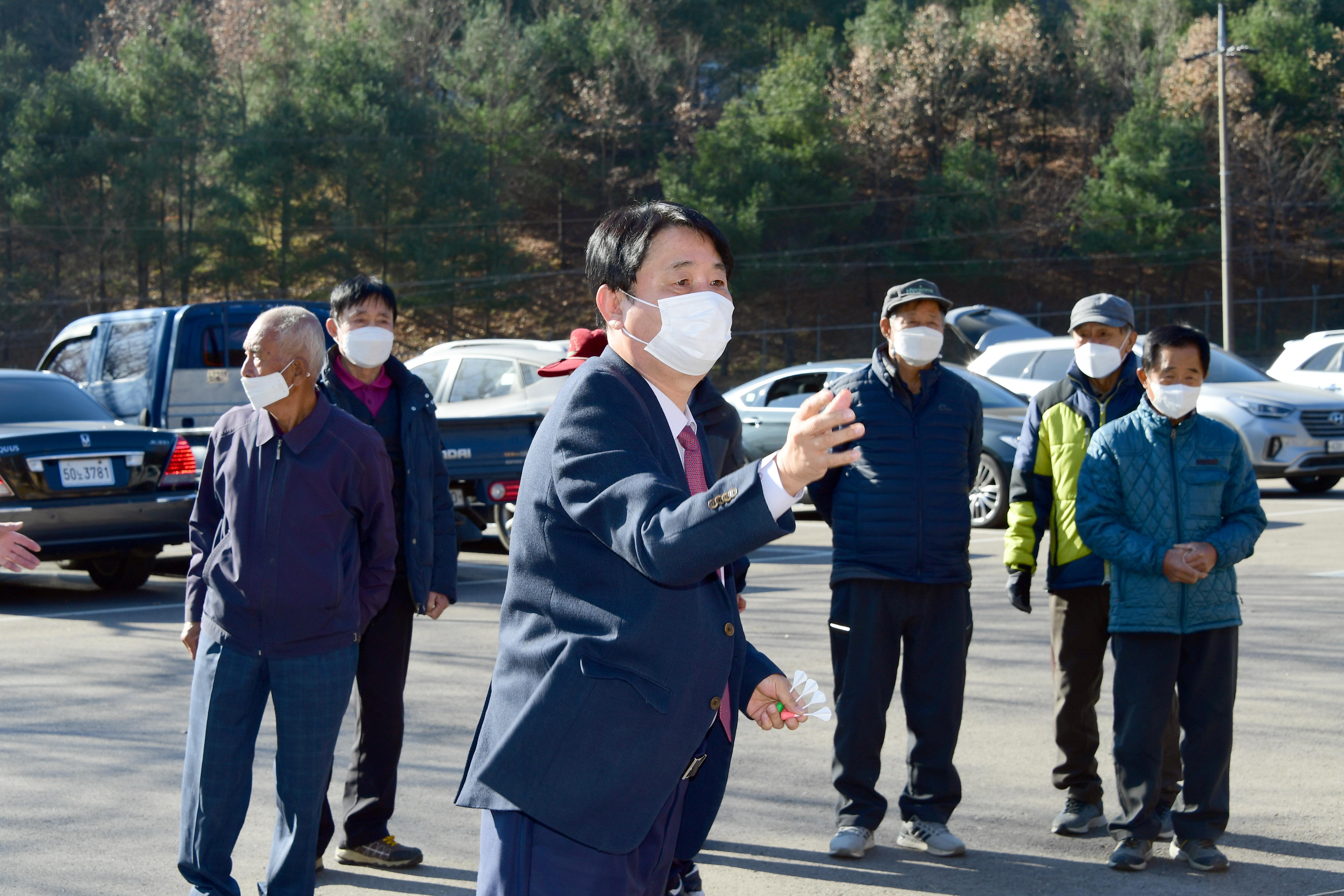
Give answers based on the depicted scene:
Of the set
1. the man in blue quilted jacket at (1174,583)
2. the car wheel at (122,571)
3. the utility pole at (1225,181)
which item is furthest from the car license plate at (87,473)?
the utility pole at (1225,181)

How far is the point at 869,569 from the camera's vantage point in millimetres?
4980

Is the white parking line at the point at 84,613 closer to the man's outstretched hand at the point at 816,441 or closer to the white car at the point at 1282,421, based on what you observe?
the man's outstretched hand at the point at 816,441

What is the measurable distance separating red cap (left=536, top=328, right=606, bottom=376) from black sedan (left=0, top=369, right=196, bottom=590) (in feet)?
20.1

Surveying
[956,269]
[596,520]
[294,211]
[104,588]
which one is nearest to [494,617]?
[104,588]

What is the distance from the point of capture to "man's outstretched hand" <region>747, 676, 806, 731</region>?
A: 268 centimetres

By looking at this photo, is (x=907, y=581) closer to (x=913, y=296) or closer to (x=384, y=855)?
(x=913, y=296)

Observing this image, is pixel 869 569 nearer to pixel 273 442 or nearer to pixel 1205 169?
pixel 273 442

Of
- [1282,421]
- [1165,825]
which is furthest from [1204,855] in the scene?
[1282,421]

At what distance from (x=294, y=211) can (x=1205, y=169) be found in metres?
27.9

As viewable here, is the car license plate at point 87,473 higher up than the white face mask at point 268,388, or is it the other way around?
the white face mask at point 268,388

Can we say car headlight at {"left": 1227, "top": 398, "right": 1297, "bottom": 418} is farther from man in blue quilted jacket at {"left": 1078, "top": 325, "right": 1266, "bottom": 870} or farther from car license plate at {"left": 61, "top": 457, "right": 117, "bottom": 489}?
car license plate at {"left": 61, "top": 457, "right": 117, "bottom": 489}

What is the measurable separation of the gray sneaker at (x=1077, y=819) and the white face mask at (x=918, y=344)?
1665mm

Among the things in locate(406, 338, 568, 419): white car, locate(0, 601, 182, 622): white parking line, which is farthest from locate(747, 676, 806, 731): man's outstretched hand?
locate(406, 338, 568, 419): white car

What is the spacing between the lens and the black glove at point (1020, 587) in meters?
5.30
